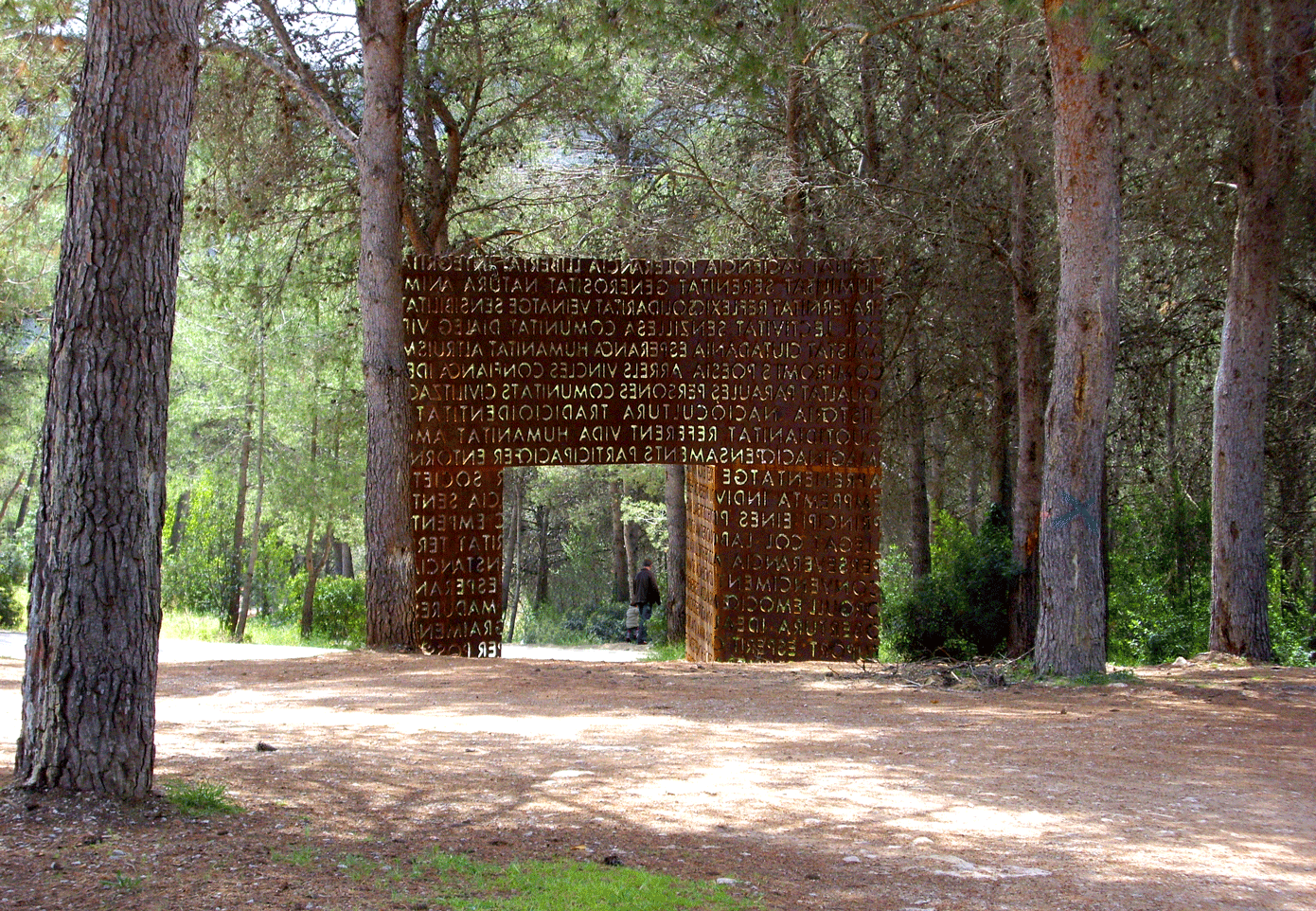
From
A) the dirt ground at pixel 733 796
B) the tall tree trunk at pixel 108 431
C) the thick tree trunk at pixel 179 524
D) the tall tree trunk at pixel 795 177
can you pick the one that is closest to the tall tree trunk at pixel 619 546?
the thick tree trunk at pixel 179 524

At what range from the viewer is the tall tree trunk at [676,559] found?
17109 mm

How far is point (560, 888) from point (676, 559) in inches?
532

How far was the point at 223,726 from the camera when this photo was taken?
6898 mm

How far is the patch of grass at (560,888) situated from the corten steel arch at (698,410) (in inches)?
292

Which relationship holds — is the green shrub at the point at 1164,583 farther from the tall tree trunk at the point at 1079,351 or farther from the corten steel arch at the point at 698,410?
the tall tree trunk at the point at 1079,351

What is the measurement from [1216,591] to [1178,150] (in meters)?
4.30

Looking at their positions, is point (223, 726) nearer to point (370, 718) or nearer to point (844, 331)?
point (370, 718)

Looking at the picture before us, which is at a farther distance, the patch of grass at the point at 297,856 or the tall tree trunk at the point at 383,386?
the tall tree trunk at the point at 383,386

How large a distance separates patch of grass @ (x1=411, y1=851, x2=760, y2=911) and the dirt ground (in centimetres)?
13

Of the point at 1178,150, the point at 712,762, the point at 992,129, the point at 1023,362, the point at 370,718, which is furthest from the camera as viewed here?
the point at 1023,362

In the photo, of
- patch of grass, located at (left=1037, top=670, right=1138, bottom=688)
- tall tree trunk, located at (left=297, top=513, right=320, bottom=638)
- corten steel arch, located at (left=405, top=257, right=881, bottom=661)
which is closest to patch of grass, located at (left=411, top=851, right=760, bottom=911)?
patch of grass, located at (left=1037, top=670, right=1138, bottom=688)

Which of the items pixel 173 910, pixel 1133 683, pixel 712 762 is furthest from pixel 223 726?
pixel 1133 683

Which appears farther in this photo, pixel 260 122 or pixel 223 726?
pixel 260 122

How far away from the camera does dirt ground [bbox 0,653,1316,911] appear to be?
12.9 ft
